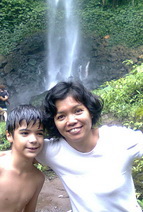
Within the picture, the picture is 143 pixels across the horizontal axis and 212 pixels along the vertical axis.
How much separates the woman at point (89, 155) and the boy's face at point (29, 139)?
0.12 metres

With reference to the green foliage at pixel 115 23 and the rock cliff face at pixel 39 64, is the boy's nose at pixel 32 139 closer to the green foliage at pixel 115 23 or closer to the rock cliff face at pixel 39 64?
the rock cliff face at pixel 39 64

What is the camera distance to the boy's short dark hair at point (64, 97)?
5.42 ft

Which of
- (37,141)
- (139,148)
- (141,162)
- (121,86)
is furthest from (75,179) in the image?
(121,86)

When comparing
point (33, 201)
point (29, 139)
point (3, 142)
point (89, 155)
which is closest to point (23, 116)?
point (29, 139)

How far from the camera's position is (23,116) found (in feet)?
5.65

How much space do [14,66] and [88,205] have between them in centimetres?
1195

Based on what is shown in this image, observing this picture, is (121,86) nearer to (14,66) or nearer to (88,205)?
(88,205)

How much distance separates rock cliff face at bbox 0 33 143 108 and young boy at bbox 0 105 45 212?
1058cm

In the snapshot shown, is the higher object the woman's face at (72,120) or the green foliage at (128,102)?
the woman's face at (72,120)

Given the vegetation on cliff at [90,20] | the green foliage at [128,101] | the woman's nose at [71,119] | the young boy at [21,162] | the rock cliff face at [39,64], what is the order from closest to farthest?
the woman's nose at [71,119] → the young boy at [21,162] → the green foliage at [128,101] → the rock cliff face at [39,64] → the vegetation on cliff at [90,20]

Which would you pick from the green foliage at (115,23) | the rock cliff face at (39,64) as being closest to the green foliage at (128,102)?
the rock cliff face at (39,64)

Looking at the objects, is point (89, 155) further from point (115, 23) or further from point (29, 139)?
point (115, 23)

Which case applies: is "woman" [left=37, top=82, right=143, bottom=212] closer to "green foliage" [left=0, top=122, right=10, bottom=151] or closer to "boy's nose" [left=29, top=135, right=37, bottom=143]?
"boy's nose" [left=29, top=135, right=37, bottom=143]

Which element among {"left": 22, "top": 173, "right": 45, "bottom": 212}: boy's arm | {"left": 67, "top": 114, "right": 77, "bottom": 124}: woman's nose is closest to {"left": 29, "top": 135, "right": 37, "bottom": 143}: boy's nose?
{"left": 67, "top": 114, "right": 77, "bottom": 124}: woman's nose
